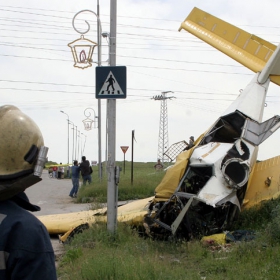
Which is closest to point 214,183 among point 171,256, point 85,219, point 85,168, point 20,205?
point 171,256

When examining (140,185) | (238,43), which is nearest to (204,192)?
(238,43)

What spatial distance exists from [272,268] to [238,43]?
990 centimetres

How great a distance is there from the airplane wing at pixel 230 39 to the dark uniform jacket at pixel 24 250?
42.6 ft

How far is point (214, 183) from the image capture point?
9492 mm

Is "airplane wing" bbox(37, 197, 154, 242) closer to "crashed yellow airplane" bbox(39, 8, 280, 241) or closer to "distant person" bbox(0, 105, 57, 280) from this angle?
"crashed yellow airplane" bbox(39, 8, 280, 241)

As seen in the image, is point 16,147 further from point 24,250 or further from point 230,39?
point 230,39

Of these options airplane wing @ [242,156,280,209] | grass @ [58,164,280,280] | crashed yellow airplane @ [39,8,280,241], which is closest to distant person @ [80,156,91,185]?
crashed yellow airplane @ [39,8,280,241]

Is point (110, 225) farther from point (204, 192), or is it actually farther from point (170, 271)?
point (170, 271)

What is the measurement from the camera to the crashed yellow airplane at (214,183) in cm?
953

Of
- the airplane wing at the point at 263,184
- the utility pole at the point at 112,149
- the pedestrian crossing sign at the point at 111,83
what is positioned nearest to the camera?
the utility pole at the point at 112,149

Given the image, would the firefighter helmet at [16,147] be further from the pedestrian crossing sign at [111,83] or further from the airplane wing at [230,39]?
the airplane wing at [230,39]

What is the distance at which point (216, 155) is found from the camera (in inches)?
392

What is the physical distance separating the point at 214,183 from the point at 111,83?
2673 mm

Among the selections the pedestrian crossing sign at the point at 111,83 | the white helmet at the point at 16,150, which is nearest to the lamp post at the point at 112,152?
the pedestrian crossing sign at the point at 111,83
